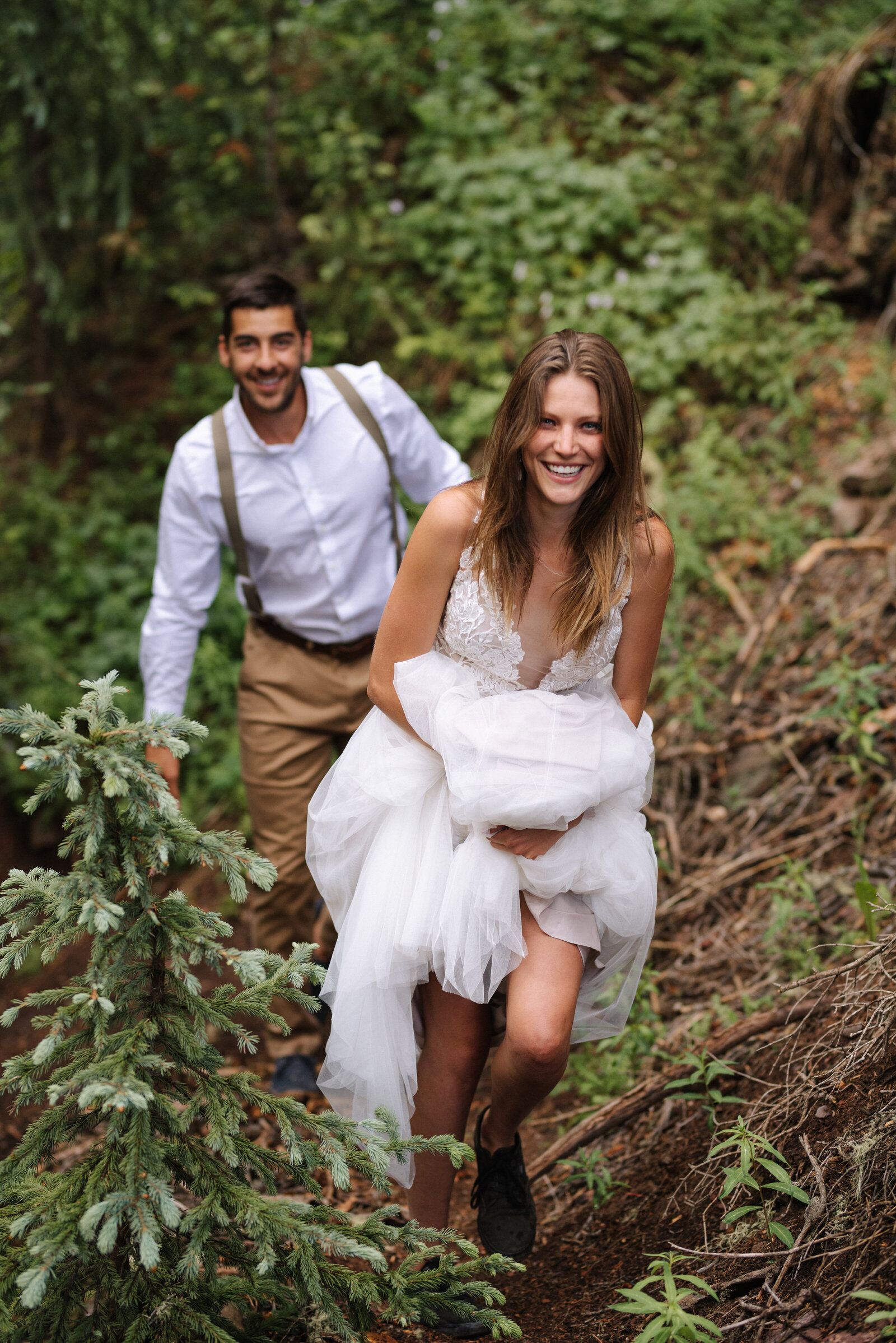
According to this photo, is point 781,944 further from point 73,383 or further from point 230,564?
point 73,383

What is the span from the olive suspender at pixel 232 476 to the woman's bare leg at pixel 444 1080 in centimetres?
163

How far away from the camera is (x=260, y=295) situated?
365 centimetres

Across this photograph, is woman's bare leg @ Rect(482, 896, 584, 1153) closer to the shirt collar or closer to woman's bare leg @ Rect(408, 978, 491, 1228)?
woman's bare leg @ Rect(408, 978, 491, 1228)

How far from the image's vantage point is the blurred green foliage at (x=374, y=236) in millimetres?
6328

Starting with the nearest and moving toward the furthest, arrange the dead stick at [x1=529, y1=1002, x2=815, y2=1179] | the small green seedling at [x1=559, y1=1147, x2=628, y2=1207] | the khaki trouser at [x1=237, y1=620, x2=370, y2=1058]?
the small green seedling at [x1=559, y1=1147, x2=628, y2=1207] → the dead stick at [x1=529, y1=1002, x2=815, y2=1179] → the khaki trouser at [x1=237, y1=620, x2=370, y2=1058]

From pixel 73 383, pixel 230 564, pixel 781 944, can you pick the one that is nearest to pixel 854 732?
pixel 781 944

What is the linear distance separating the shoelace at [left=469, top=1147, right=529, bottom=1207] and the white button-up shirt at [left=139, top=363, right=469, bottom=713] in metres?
1.81

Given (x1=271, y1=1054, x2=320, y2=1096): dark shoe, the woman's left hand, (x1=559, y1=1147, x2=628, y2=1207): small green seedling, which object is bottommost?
(x1=271, y1=1054, x2=320, y2=1096): dark shoe

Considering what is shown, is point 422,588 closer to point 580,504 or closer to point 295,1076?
point 580,504

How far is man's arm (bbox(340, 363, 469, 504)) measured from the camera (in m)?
3.93

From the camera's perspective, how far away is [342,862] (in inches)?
105

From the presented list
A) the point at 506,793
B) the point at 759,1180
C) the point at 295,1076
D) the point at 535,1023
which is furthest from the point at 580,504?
the point at 295,1076

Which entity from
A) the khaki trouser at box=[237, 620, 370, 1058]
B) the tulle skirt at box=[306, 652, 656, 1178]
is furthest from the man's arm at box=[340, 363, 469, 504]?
the tulle skirt at box=[306, 652, 656, 1178]

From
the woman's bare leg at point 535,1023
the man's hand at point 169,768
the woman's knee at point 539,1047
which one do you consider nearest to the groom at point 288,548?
the man's hand at point 169,768
